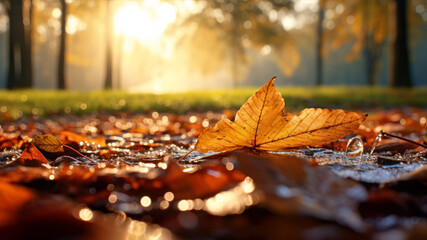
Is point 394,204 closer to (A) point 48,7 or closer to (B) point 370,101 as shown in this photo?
(B) point 370,101

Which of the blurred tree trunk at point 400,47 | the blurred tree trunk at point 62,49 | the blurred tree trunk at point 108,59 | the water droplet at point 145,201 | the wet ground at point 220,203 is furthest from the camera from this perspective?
the blurred tree trunk at point 108,59

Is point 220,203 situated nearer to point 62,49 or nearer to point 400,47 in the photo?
point 400,47

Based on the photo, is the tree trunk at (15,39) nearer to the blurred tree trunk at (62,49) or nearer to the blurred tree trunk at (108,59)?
the blurred tree trunk at (62,49)

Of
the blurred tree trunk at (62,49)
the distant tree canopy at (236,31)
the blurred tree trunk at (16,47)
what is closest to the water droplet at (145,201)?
the blurred tree trunk at (16,47)

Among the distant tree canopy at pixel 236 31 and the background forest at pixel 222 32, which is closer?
the background forest at pixel 222 32

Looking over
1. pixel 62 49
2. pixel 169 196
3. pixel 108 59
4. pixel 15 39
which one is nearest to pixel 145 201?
pixel 169 196
